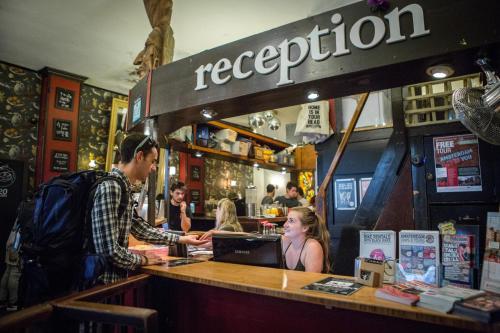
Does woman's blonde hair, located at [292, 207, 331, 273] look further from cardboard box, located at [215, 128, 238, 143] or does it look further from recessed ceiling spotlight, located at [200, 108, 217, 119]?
cardboard box, located at [215, 128, 238, 143]

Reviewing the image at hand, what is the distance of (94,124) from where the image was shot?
6.21m

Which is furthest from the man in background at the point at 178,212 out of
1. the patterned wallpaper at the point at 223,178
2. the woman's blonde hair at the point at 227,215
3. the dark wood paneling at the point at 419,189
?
the dark wood paneling at the point at 419,189

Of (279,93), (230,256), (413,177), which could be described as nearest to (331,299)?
(230,256)

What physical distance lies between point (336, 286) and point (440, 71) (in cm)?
142

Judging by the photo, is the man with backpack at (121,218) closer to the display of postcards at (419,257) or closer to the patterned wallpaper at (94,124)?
the display of postcards at (419,257)

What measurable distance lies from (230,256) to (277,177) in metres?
8.75

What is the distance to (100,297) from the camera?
1.54m

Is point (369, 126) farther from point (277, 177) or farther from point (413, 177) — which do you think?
point (277, 177)

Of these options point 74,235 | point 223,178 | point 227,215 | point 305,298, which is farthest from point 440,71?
point 223,178

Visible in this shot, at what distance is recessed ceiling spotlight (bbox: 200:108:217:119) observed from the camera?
2.75 m

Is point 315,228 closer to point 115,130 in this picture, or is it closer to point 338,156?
point 338,156

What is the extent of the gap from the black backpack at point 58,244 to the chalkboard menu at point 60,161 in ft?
14.9

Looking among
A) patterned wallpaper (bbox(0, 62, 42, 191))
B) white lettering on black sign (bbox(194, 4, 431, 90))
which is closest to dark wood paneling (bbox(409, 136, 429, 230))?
white lettering on black sign (bbox(194, 4, 431, 90))

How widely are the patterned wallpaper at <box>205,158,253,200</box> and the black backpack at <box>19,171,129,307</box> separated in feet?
21.3
